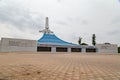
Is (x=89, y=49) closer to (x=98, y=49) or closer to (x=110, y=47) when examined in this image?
(x=98, y=49)

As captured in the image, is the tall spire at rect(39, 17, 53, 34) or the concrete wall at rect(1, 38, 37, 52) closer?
the concrete wall at rect(1, 38, 37, 52)

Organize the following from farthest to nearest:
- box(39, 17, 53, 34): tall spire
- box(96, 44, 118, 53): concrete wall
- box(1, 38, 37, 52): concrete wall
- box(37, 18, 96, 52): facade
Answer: box(39, 17, 53, 34): tall spire → box(96, 44, 118, 53): concrete wall → box(37, 18, 96, 52): facade → box(1, 38, 37, 52): concrete wall

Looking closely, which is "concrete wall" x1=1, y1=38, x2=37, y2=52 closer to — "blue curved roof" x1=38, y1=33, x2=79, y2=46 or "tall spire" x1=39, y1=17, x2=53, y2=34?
"blue curved roof" x1=38, y1=33, x2=79, y2=46

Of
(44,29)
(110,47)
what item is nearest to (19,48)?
(44,29)

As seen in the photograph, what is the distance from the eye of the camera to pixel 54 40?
39656mm

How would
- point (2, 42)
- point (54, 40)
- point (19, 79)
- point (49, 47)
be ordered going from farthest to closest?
point (54, 40) < point (49, 47) < point (2, 42) < point (19, 79)

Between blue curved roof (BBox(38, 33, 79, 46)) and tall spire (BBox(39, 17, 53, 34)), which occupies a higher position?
tall spire (BBox(39, 17, 53, 34))

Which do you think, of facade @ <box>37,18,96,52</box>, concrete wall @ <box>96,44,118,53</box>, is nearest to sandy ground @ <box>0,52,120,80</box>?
facade @ <box>37,18,96,52</box>

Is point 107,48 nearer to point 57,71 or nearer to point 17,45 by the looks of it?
point 17,45

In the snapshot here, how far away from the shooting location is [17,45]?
103 ft

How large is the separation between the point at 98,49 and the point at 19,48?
23.3 metres

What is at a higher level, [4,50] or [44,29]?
[44,29]

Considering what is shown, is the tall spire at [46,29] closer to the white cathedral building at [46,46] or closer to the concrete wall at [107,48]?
the white cathedral building at [46,46]

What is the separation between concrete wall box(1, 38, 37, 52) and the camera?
2992 cm
